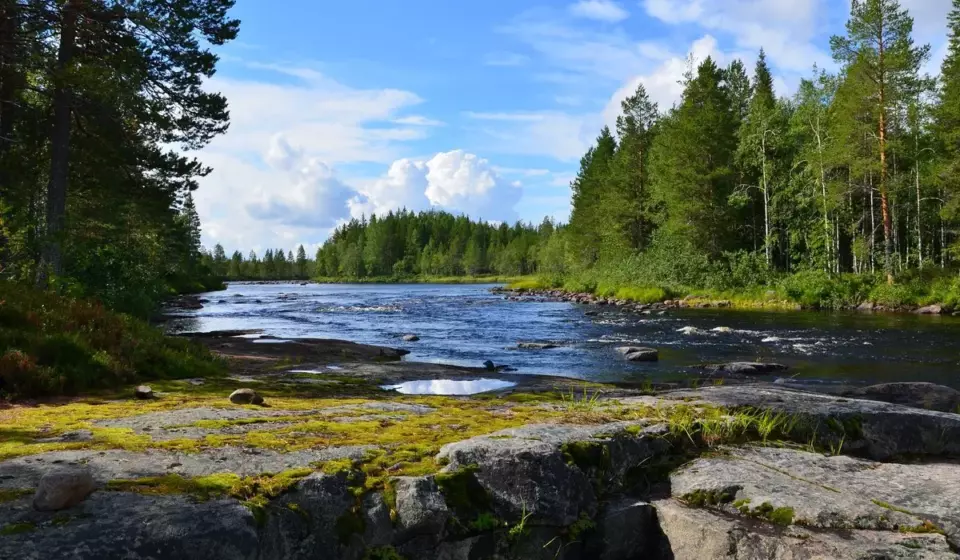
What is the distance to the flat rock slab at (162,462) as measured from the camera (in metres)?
4.28

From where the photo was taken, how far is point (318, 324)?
112 ft

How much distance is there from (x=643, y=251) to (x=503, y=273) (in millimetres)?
91455

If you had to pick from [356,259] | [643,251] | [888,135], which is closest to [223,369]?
[888,135]

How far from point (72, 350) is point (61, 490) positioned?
706 cm

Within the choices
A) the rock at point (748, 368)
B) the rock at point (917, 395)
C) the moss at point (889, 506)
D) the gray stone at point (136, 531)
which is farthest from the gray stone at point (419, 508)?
the rock at point (748, 368)

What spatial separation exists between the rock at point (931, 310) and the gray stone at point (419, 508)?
3638 centimetres

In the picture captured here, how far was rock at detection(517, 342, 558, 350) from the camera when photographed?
21.8 meters

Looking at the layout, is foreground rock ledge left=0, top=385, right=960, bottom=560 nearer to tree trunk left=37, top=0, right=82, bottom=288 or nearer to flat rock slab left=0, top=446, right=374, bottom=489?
flat rock slab left=0, top=446, right=374, bottom=489

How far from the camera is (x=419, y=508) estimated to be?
4.39 meters

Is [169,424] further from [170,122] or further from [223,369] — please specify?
[170,122]

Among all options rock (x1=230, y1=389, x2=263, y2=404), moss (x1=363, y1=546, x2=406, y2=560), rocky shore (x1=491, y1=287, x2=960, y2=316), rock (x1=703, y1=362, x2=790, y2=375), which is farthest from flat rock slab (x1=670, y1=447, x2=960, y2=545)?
rocky shore (x1=491, y1=287, x2=960, y2=316)

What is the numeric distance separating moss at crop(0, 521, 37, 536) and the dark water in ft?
45.0

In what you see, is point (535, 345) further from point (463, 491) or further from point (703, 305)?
point (703, 305)

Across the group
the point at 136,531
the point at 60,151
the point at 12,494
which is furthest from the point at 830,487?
the point at 60,151
